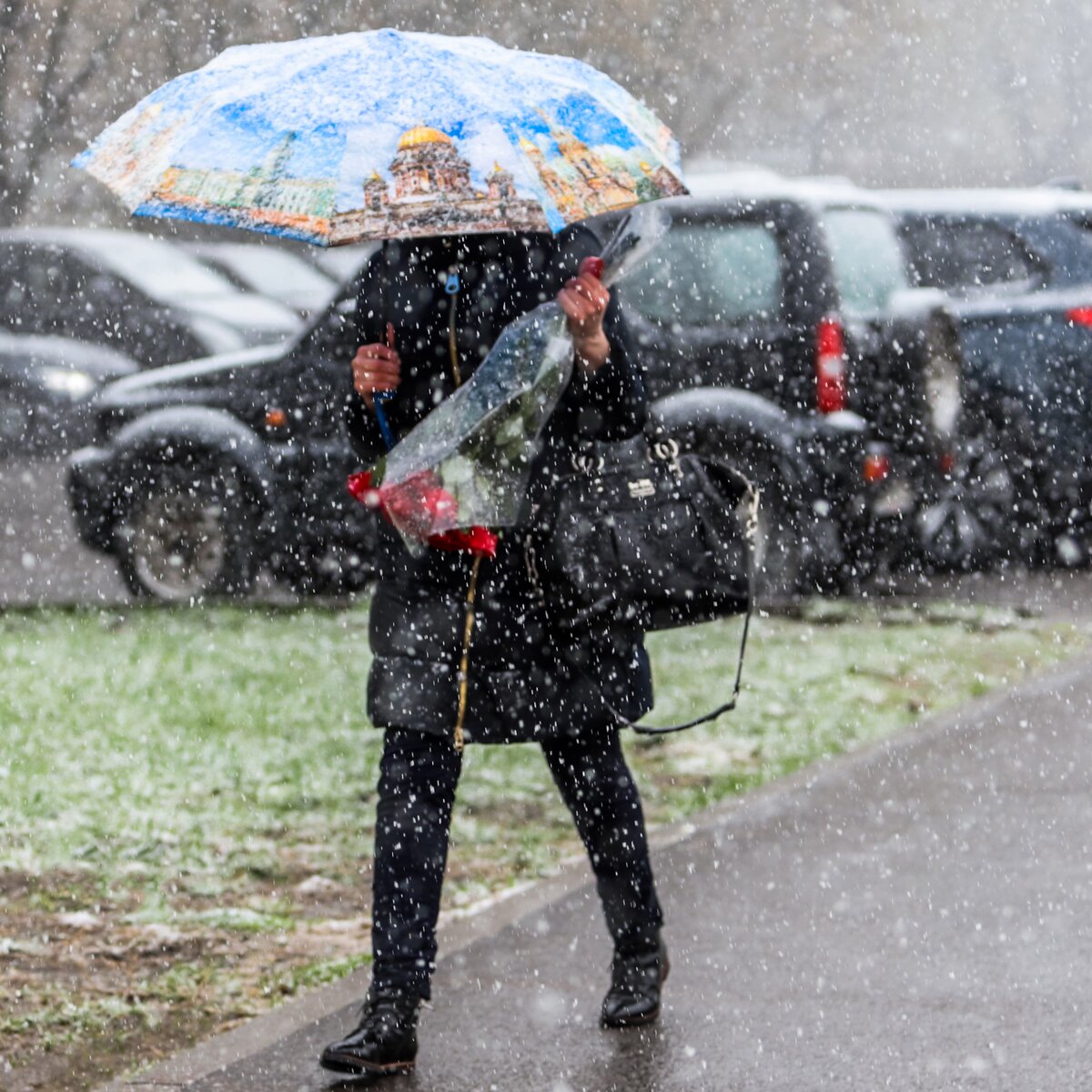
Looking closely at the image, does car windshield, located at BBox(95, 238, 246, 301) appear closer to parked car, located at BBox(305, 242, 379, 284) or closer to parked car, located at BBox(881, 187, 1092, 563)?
parked car, located at BBox(305, 242, 379, 284)

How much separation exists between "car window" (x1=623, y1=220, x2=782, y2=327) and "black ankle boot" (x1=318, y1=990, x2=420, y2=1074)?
20.1 ft

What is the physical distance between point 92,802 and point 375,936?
8.21 ft

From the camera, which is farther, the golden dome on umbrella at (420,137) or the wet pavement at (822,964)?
the wet pavement at (822,964)

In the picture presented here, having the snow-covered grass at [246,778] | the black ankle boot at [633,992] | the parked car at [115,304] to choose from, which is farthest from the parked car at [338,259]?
the black ankle boot at [633,992]

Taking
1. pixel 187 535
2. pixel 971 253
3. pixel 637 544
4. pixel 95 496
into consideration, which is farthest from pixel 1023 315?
pixel 637 544

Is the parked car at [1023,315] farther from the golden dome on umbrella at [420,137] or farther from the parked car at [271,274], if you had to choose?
the golden dome on umbrella at [420,137]

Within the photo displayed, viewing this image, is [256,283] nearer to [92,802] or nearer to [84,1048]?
[92,802]

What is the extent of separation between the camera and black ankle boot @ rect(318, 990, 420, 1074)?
424cm

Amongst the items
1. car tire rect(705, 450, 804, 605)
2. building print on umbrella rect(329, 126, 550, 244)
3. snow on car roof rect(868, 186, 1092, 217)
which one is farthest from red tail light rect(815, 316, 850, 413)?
building print on umbrella rect(329, 126, 550, 244)

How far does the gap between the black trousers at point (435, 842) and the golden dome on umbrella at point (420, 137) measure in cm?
111

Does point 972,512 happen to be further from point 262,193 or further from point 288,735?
point 262,193

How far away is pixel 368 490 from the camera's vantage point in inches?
170

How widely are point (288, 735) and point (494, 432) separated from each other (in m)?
3.69

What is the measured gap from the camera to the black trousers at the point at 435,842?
4289 mm
